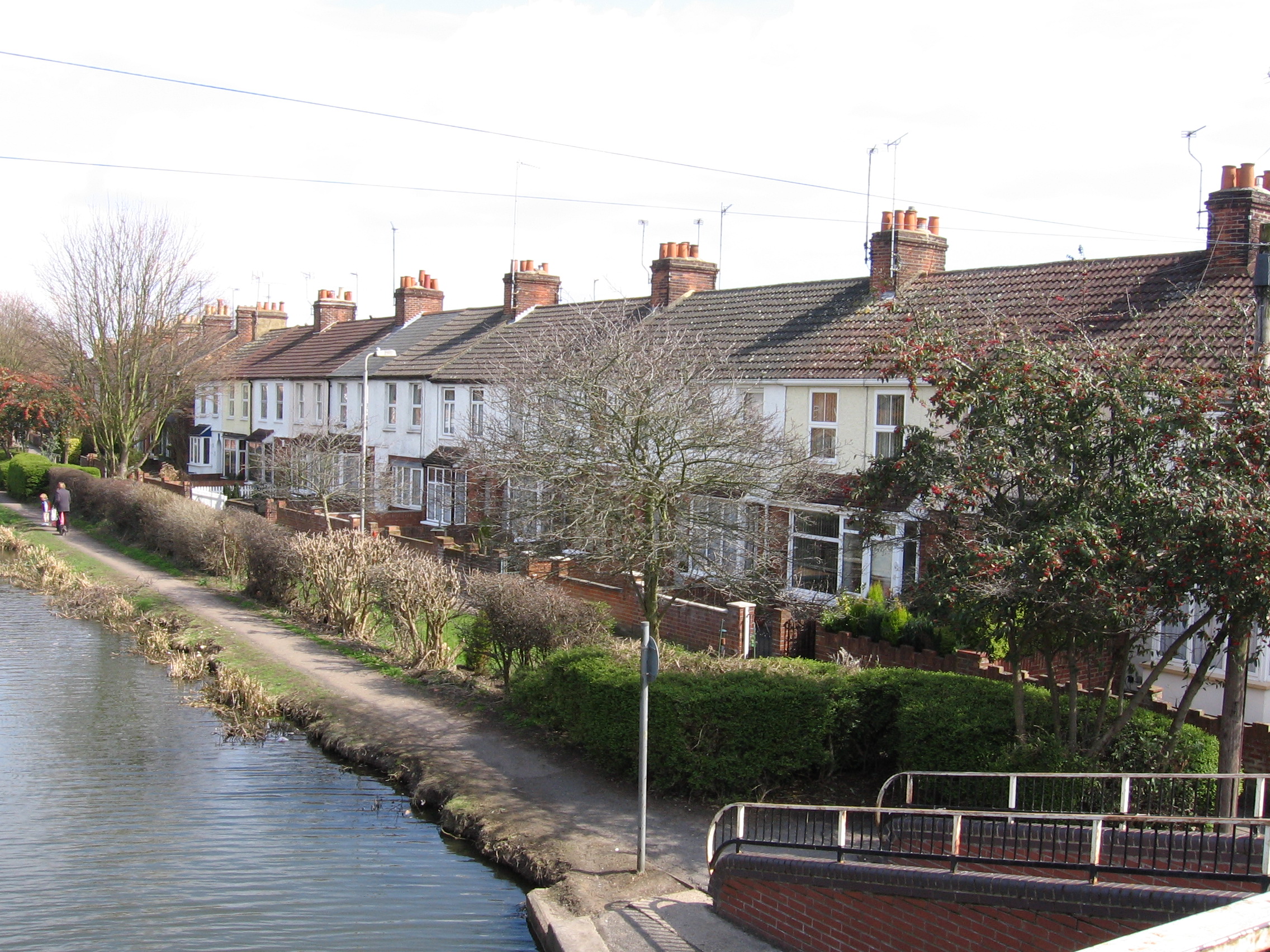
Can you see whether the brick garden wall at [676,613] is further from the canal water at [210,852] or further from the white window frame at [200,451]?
the white window frame at [200,451]

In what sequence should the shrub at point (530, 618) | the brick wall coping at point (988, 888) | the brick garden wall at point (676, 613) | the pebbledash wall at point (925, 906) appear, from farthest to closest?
the brick garden wall at point (676, 613), the shrub at point (530, 618), the pebbledash wall at point (925, 906), the brick wall coping at point (988, 888)

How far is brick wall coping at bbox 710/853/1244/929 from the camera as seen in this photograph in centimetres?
634

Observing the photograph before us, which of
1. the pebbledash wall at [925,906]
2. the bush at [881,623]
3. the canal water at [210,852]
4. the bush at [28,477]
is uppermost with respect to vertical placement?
the bush at [28,477]

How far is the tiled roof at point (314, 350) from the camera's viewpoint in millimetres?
41562

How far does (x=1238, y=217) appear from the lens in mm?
16828

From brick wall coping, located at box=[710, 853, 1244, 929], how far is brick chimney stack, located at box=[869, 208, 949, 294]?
15558mm

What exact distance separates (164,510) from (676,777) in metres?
23.3

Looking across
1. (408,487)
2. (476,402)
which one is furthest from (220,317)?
(476,402)

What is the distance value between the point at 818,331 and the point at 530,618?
394 inches

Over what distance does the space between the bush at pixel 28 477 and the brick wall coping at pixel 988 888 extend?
144ft

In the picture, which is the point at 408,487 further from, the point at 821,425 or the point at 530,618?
the point at 530,618

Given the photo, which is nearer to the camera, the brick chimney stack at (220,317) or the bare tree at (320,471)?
the bare tree at (320,471)

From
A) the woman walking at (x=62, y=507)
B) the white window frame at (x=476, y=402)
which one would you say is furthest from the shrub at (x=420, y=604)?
the woman walking at (x=62, y=507)

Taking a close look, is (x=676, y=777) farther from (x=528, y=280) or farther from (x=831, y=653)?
(x=528, y=280)
